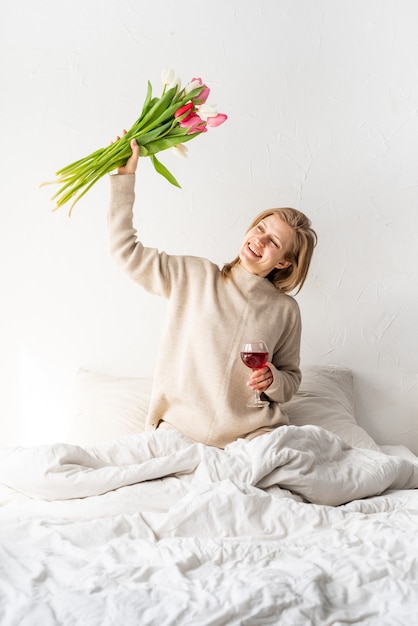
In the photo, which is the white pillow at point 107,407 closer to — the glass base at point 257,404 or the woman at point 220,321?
the woman at point 220,321

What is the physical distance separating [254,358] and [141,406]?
500mm

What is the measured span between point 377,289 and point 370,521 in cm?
118

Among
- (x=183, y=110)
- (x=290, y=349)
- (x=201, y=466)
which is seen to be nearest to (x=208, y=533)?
(x=201, y=466)

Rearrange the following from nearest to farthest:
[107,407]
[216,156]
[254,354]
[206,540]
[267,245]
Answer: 1. [206,540]
2. [254,354]
3. [267,245]
4. [107,407]
5. [216,156]

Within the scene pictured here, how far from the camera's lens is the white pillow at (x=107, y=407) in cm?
231

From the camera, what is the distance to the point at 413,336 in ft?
8.77

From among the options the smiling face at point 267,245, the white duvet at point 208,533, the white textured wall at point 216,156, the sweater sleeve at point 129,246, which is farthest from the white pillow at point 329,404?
the sweater sleeve at point 129,246

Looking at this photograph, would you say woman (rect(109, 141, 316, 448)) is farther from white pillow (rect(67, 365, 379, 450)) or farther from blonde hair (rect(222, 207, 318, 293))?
white pillow (rect(67, 365, 379, 450))

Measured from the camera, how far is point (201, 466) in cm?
174

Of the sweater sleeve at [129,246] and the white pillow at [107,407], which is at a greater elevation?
the sweater sleeve at [129,246]

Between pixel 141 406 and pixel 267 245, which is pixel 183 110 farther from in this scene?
pixel 141 406

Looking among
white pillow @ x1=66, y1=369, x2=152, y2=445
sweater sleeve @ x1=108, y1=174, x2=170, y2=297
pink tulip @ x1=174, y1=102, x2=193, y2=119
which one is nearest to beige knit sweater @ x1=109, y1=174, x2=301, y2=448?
Answer: sweater sleeve @ x1=108, y1=174, x2=170, y2=297

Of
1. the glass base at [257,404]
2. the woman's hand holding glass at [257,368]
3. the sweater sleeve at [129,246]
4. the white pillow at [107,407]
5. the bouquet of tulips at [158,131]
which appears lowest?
the white pillow at [107,407]

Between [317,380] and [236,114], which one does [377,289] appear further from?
[236,114]
